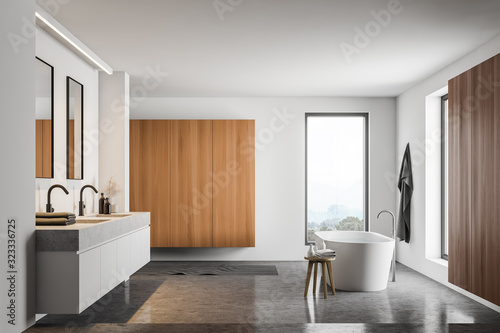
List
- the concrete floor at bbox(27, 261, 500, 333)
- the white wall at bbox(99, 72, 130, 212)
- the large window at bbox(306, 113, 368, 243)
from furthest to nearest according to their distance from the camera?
the large window at bbox(306, 113, 368, 243), the white wall at bbox(99, 72, 130, 212), the concrete floor at bbox(27, 261, 500, 333)

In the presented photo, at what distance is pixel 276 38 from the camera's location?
4371mm

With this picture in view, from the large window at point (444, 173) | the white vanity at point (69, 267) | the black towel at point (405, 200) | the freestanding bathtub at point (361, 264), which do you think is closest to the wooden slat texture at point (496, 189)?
the freestanding bathtub at point (361, 264)

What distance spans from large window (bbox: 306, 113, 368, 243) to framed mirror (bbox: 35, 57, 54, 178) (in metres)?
4.31

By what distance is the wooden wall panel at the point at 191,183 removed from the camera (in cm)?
681

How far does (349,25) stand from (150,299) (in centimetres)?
346

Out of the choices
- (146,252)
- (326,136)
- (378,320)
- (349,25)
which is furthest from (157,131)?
(378,320)

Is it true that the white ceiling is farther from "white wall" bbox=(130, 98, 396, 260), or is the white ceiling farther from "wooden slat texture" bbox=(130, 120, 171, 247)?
"white wall" bbox=(130, 98, 396, 260)

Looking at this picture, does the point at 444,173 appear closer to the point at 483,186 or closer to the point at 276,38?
the point at 483,186

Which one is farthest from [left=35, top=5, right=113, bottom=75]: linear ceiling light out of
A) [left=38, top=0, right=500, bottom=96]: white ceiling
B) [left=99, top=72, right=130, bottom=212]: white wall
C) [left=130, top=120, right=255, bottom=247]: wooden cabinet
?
[left=130, top=120, right=255, bottom=247]: wooden cabinet

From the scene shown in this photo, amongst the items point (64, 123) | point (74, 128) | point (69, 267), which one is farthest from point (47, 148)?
point (69, 267)

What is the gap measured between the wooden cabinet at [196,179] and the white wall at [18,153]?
3.69 metres

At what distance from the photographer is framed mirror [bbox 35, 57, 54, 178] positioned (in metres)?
3.93

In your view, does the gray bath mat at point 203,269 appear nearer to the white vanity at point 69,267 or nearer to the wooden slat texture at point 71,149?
the wooden slat texture at point 71,149

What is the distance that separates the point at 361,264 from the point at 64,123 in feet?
11.7
